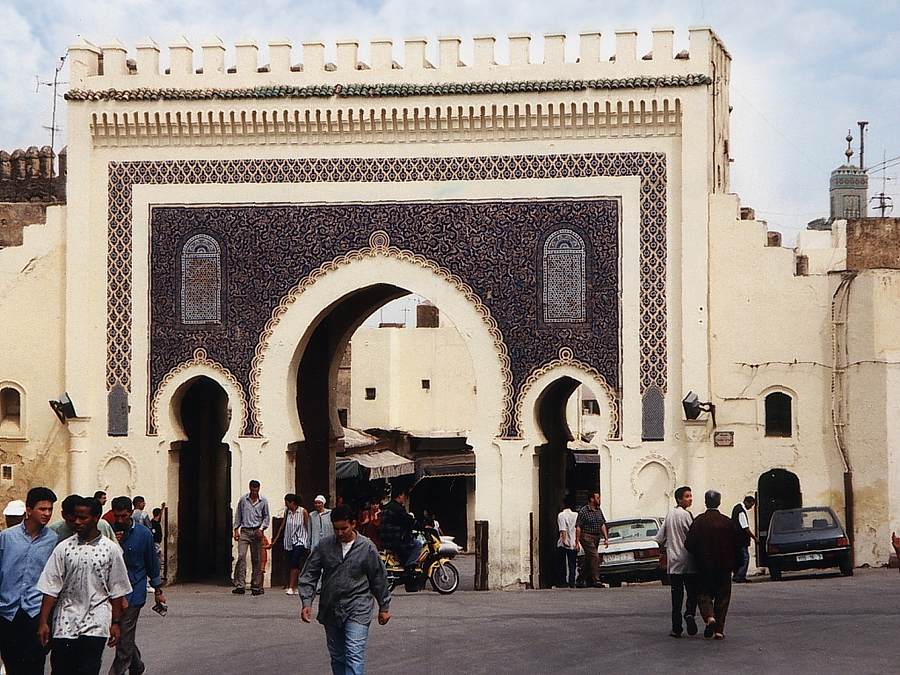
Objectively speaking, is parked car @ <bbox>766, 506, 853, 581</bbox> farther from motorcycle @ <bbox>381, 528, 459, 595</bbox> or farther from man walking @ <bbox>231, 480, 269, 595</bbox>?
man walking @ <bbox>231, 480, 269, 595</bbox>

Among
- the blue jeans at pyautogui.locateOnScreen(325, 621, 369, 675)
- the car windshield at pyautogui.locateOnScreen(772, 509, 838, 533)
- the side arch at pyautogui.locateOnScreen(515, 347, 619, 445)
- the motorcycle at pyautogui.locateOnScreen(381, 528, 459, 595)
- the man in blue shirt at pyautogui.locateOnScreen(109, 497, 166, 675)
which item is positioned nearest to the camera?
the blue jeans at pyautogui.locateOnScreen(325, 621, 369, 675)

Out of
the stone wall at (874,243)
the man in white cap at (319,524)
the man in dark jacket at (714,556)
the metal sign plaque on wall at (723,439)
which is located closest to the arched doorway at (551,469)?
the metal sign plaque on wall at (723,439)

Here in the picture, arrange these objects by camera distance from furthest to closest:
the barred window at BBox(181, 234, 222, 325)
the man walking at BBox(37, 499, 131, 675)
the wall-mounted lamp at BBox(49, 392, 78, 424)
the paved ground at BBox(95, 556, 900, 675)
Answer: the barred window at BBox(181, 234, 222, 325) < the wall-mounted lamp at BBox(49, 392, 78, 424) < the paved ground at BBox(95, 556, 900, 675) < the man walking at BBox(37, 499, 131, 675)

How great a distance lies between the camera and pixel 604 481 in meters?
15.4

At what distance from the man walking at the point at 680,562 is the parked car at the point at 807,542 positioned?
4711 millimetres

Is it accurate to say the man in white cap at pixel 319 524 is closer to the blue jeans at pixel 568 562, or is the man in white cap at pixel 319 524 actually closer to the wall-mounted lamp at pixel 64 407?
the blue jeans at pixel 568 562

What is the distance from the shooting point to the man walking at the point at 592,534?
14.8 metres

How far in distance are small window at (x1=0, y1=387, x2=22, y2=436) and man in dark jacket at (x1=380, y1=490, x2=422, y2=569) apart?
17.2ft

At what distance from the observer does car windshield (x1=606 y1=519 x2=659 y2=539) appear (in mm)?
14977

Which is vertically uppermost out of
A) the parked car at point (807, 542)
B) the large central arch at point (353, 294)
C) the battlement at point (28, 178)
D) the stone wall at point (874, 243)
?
the battlement at point (28, 178)

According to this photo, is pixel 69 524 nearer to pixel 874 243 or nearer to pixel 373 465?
pixel 874 243

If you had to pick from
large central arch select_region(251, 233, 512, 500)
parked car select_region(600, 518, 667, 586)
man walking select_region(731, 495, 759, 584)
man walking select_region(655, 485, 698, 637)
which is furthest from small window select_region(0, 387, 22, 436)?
man walking select_region(655, 485, 698, 637)

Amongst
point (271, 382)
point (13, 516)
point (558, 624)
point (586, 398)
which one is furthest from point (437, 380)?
point (13, 516)

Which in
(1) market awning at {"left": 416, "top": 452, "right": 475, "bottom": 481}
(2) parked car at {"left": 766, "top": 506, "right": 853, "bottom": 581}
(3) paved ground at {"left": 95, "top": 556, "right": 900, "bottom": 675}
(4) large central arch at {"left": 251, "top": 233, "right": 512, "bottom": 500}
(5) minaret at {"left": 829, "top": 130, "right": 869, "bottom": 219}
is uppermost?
(5) minaret at {"left": 829, "top": 130, "right": 869, "bottom": 219}
